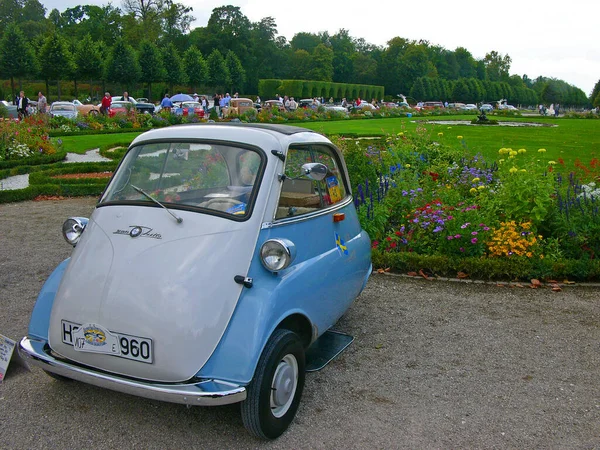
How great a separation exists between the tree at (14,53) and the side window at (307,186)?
163ft

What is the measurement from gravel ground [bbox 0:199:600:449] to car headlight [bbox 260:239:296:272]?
1.02m

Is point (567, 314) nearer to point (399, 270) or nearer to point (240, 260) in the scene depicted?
point (399, 270)

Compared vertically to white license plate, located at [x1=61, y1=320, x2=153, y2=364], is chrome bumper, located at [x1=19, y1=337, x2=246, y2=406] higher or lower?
lower

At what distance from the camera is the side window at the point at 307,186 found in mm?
3980

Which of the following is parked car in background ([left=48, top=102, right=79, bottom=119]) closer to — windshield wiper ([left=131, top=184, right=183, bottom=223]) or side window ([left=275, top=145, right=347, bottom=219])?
side window ([left=275, top=145, right=347, bottom=219])

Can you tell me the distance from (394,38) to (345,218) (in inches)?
4551

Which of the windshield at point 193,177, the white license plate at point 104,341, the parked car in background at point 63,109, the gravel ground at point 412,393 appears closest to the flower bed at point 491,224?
Result: the gravel ground at point 412,393

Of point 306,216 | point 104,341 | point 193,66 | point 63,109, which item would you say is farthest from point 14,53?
point 104,341

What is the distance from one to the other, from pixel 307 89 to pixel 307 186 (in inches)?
3171

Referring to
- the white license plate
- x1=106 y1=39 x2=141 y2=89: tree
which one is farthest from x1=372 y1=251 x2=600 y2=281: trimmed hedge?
x1=106 y1=39 x2=141 y2=89: tree

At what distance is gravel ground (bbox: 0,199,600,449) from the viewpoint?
3439mm

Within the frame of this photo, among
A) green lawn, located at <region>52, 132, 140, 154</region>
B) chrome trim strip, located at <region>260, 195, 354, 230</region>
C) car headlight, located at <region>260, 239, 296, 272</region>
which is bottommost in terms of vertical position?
green lawn, located at <region>52, 132, 140, 154</region>

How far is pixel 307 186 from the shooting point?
440 cm

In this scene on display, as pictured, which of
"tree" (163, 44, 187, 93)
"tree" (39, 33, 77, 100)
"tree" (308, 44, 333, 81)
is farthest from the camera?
"tree" (308, 44, 333, 81)
